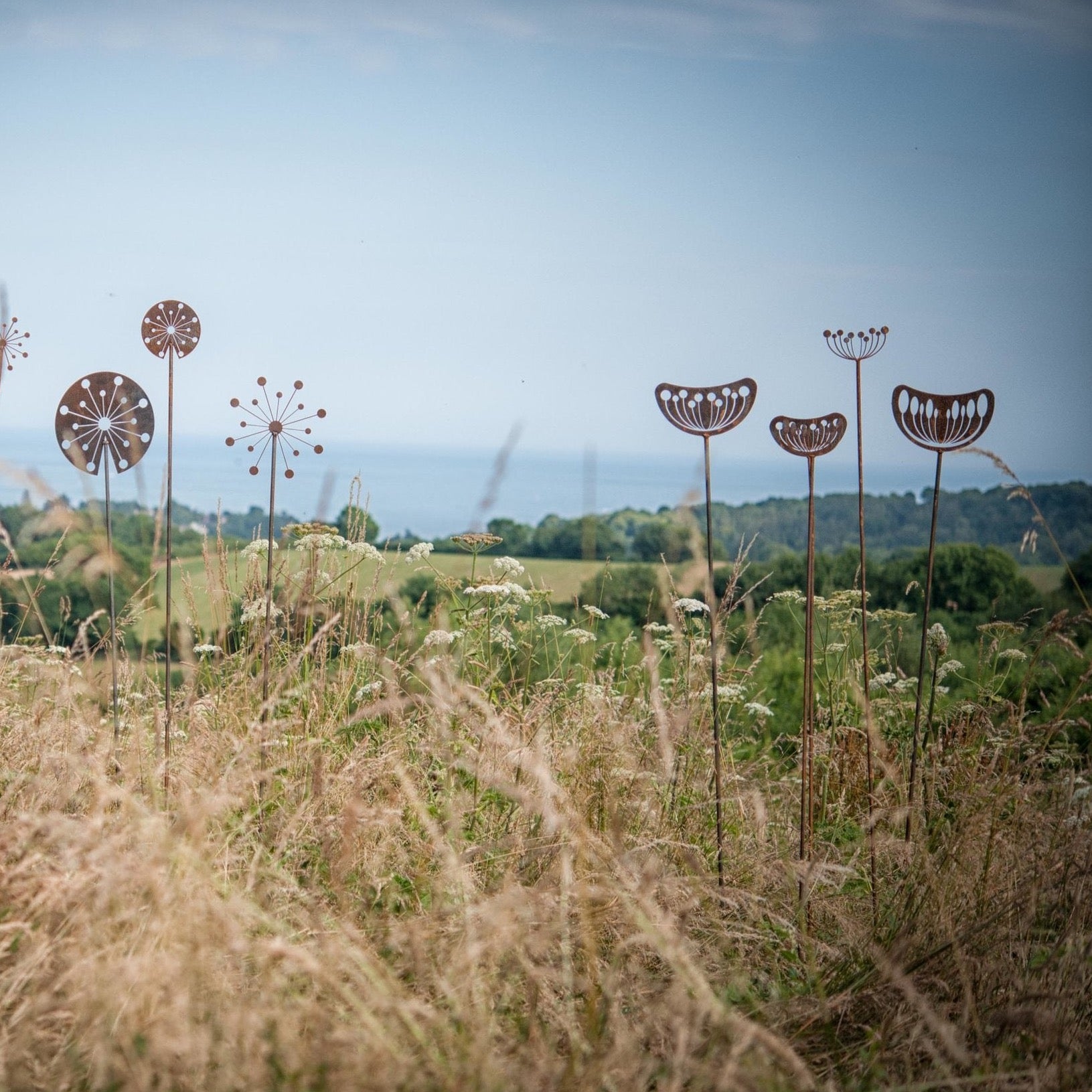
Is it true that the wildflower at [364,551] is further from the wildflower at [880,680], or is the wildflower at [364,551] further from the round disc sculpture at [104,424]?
the wildflower at [880,680]

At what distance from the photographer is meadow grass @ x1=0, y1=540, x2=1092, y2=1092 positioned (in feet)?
5.25

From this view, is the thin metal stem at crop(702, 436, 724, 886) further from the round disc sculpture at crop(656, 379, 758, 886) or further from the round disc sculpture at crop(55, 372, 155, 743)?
the round disc sculpture at crop(55, 372, 155, 743)

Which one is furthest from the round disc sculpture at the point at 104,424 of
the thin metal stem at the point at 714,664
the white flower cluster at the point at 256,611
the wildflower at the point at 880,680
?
the wildflower at the point at 880,680

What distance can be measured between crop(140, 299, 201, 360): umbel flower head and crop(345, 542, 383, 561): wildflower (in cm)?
78

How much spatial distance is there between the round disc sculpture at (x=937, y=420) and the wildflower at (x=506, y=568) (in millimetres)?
1284

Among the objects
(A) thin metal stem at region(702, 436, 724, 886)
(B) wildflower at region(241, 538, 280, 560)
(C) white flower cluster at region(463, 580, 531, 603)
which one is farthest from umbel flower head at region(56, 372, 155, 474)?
(A) thin metal stem at region(702, 436, 724, 886)

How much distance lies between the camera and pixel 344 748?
2.99 meters

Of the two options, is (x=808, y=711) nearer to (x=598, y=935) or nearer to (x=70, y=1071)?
(x=598, y=935)

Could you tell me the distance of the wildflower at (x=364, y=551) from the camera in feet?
10.3

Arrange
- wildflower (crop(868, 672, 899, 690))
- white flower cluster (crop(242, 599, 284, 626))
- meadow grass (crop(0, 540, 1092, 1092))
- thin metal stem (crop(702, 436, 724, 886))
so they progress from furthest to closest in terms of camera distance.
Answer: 1. wildflower (crop(868, 672, 899, 690))
2. white flower cluster (crop(242, 599, 284, 626))
3. thin metal stem (crop(702, 436, 724, 886))
4. meadow grass (crop(0, 540, 1092, 1092))

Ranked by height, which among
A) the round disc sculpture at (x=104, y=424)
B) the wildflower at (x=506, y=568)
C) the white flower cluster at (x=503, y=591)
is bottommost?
the white flower cluster at (x=503, y=591)

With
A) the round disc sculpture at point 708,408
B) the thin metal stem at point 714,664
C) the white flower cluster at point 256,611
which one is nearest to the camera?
the thin metal stem at point 714,664

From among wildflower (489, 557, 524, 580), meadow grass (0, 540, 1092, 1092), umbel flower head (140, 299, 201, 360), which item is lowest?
meadow grass (0, 540, 1092, 1092)

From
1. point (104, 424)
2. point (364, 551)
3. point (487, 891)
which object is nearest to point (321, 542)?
point (364, 551)
